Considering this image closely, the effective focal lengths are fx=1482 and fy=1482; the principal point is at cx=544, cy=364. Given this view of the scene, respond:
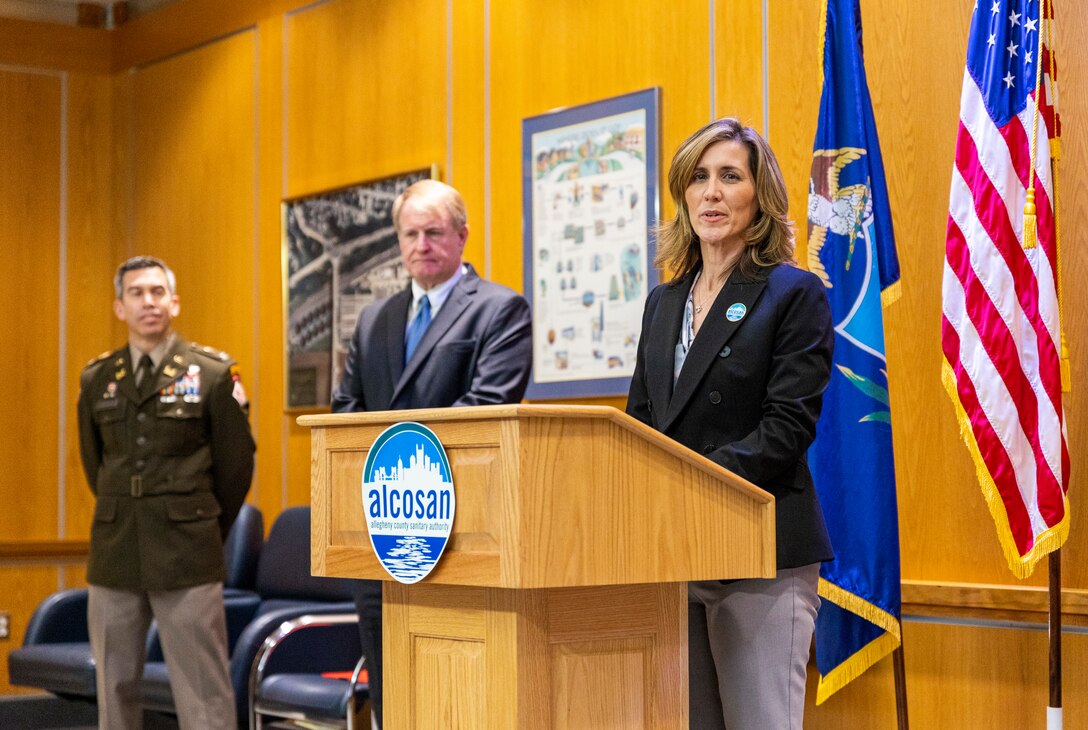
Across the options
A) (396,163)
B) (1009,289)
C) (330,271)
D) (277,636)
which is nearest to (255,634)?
(277,636)

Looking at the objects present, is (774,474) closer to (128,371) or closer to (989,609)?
(989,609)

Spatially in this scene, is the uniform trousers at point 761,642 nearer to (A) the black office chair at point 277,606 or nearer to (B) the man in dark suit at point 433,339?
(B) the man in dark suit at point 433,339

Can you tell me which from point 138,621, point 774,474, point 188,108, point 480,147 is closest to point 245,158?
point 188,108

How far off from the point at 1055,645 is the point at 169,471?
2708mm

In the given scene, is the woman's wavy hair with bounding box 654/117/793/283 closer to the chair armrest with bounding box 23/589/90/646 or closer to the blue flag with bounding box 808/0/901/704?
the blue flag with bounding box 808/0/901/704

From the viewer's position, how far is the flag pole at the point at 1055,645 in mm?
3428

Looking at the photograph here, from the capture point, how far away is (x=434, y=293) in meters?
3.97

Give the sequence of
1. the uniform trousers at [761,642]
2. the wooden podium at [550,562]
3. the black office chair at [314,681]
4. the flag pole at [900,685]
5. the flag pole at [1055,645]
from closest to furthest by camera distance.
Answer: the wooden podium at [550,562] → the uniform trousers at [761,642] → the flag pole at [1055,645] → the flag pole at [900,685] → the black office chair at [314,681]

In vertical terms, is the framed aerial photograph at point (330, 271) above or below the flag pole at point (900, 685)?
above

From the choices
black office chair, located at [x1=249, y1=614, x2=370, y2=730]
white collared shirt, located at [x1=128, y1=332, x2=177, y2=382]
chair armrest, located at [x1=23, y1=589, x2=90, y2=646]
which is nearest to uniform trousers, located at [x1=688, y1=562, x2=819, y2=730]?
black office chair, located at [x1=249, y1=614, x2=370, y2=730]

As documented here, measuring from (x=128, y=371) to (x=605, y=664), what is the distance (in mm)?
3057

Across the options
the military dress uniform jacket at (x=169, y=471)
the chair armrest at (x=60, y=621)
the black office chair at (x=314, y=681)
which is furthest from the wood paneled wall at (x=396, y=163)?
the military dress uniform jacket at (x=169, y=471)

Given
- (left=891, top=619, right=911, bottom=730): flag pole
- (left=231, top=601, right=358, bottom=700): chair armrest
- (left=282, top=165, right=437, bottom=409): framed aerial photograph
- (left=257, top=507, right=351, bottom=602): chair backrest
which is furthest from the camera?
(left=282, top=165, right=437, bottom=409): framed aerial photograph

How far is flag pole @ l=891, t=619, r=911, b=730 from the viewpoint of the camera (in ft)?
12.5
